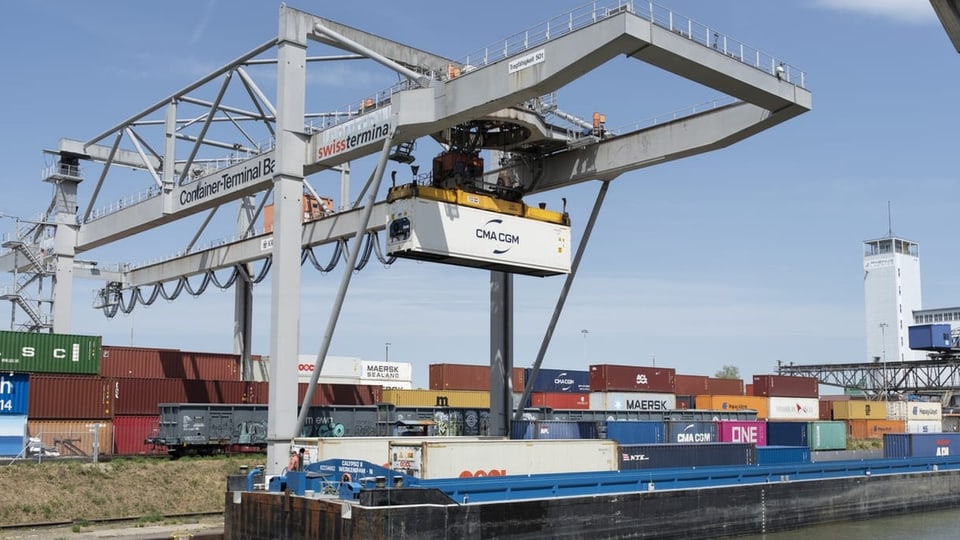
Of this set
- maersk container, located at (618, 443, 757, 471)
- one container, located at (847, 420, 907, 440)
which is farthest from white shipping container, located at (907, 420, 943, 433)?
maersk container, located at (618, 443, 757, 471)

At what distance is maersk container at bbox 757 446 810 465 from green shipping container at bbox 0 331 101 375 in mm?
24239

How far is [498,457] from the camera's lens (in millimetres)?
23719

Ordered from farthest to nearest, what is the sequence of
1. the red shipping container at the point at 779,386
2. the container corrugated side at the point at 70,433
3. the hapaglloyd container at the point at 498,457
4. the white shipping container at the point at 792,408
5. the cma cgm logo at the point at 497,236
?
1. the red shipping container at the point at 779,386
2. the white shipping container at the point at 792,408
3. the container corrugated side at the point at 70,433
4. the cma cgm logo at the point at 497,236
5. the hapaglloyd container at the point at 498,457

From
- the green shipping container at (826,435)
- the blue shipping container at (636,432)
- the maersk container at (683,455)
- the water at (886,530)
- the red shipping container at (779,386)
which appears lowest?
the water at (886,530)

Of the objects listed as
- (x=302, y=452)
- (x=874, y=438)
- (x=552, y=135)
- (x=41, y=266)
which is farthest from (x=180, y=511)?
(x=874, y=438)

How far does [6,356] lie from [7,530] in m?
8.91

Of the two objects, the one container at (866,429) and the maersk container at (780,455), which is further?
the one container at (866,429)

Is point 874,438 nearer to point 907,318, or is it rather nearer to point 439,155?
point 439,155

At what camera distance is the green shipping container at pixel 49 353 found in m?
32.0

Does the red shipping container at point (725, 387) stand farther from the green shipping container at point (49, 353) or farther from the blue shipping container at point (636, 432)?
the green shipping container at point (49, 353)

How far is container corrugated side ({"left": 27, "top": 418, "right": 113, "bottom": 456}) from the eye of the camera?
3138 centimetres

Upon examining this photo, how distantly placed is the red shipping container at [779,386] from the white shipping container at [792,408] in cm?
33

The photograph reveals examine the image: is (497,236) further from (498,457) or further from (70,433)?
(70,433)

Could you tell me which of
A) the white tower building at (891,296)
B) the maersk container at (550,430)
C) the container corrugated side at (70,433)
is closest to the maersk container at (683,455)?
the maersk container at (550,430)
